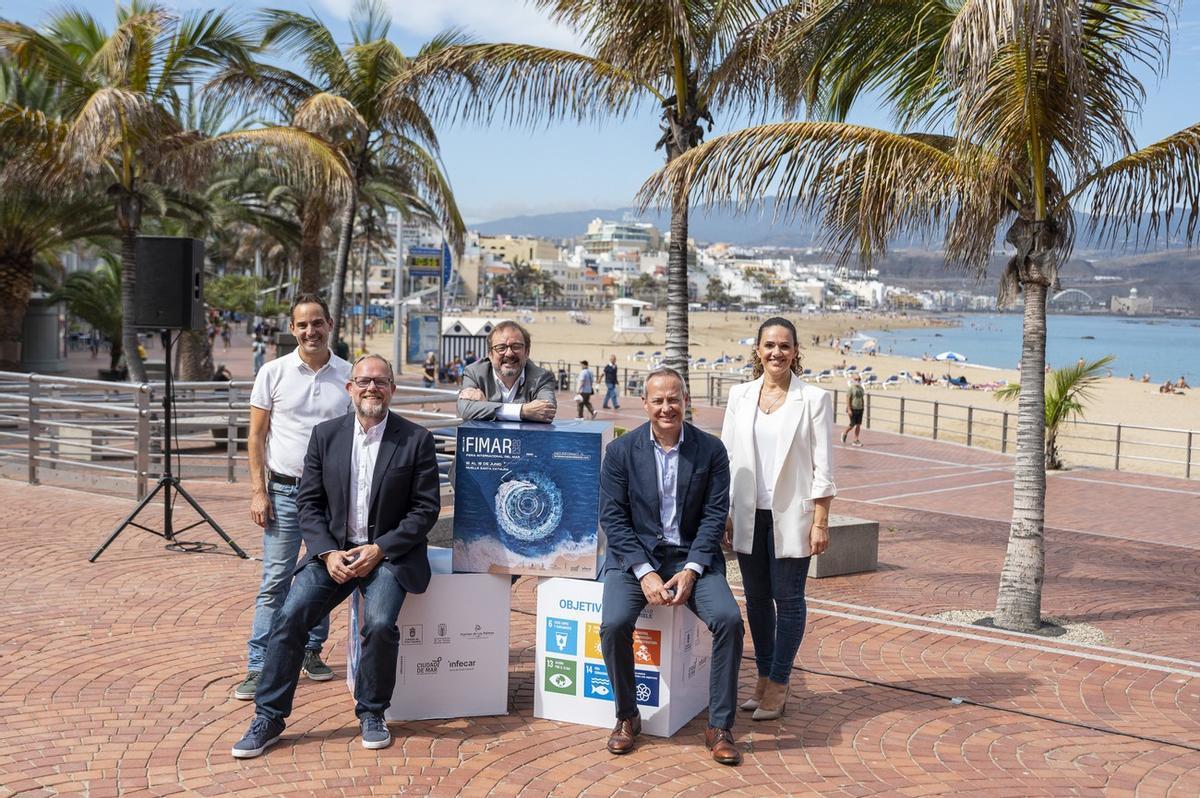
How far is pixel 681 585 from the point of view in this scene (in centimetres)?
479

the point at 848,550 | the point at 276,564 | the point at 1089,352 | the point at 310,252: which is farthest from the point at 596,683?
the point at 1089,352

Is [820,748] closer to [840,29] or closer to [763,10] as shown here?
[840,29]

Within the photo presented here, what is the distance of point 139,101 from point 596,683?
40.9 ft

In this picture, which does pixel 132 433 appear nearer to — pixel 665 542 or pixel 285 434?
pixel 285 434

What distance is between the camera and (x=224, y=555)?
864 cm

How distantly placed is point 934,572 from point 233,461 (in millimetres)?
7366

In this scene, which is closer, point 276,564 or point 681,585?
point 681,585

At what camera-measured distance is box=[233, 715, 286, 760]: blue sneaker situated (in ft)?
15.2

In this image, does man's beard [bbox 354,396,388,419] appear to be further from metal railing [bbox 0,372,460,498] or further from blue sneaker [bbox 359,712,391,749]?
metal railing [bbox 0,372,460,498]

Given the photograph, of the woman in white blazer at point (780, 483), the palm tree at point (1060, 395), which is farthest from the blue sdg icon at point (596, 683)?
the palm tree at point (1060, 395)

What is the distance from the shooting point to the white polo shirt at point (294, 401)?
5.46 metres

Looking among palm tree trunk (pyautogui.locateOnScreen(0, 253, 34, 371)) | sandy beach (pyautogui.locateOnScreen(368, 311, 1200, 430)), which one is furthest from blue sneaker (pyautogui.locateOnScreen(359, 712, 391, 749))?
palm tree trunk (pyautogui.locateOnScreen(0, 253, 34, 371))

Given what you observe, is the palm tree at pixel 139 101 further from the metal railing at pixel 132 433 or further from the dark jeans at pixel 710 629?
the dark jeans at pixel 710 629

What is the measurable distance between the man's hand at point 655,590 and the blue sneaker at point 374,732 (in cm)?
124
